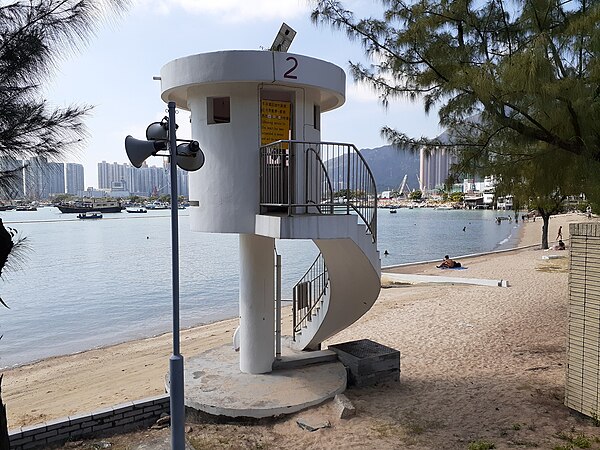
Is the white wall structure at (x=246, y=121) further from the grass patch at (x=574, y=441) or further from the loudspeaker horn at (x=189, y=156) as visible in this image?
the grass patch at (x=574, y=441)

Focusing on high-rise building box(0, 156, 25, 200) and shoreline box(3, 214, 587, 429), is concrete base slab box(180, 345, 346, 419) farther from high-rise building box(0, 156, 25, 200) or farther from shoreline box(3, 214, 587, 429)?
high-rise building box(0, 156, 25, 200)

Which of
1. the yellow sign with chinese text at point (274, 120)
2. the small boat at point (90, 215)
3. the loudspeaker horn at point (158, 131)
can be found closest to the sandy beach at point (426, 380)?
the loudspeaker horn at point (158, 131)

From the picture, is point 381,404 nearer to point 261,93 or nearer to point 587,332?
point 587,332

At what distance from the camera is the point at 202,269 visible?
39094 mm

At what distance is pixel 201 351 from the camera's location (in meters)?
14.1

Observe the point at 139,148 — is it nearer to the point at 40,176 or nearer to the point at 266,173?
the point at 40,176

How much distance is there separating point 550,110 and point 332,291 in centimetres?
425

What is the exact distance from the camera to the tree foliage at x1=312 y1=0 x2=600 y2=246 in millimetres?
6543

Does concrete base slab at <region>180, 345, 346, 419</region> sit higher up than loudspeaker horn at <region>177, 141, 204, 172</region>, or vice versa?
loudspeaker horn at <region>177, 141, 204, 172</region>

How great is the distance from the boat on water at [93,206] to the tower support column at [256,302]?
12693 centimetres

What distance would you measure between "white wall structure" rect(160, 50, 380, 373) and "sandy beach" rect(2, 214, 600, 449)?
2.17m

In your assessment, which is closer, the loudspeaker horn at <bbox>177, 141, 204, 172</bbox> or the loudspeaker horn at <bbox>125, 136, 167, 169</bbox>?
the loudspeaker horn at <bbox>125, 136, 167, 169</bbox>

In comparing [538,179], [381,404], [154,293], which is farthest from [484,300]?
[154,293]

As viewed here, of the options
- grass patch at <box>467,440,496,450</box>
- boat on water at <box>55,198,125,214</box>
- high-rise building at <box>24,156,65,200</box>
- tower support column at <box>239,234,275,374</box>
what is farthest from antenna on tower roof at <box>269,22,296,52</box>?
boat on water at <box>55,198,125,214</box>
